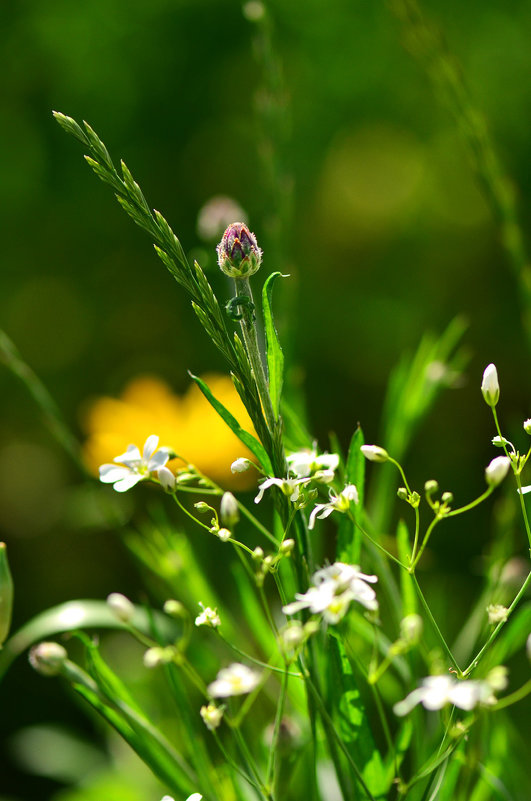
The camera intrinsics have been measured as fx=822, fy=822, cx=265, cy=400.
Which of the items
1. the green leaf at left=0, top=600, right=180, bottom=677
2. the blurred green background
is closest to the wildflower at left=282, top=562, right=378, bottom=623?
the green leaf at left=0, top=600, right=180, bottom=677

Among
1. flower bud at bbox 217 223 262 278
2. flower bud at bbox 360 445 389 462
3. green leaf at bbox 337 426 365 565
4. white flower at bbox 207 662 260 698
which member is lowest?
green leaf at bbox 337 426 365 565

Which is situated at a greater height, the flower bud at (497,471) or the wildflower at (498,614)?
the flower bud at (497,471)

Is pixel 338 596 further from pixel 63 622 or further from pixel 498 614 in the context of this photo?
pixel 63 622

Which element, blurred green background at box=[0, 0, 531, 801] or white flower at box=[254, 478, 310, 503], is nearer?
white flower at box=[254, 478, 310, 503]

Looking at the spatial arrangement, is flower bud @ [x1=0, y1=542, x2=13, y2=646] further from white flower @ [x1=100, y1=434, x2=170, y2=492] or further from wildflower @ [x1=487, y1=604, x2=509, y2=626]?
wildflower @ [x1=487, y1=604, x2=509, y2=626]

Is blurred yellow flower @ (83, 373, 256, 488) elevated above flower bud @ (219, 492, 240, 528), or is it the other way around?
flower bud @ (219, 492, 240, 528)

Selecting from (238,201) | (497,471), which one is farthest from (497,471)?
(238,201)

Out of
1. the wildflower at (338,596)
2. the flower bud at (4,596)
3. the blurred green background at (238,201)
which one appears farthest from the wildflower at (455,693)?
the blurred green background at (238,201)

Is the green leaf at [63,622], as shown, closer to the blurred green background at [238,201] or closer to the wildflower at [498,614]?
the wildflower at [498,614]

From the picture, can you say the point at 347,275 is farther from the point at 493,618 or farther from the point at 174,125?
the point at 493,618
